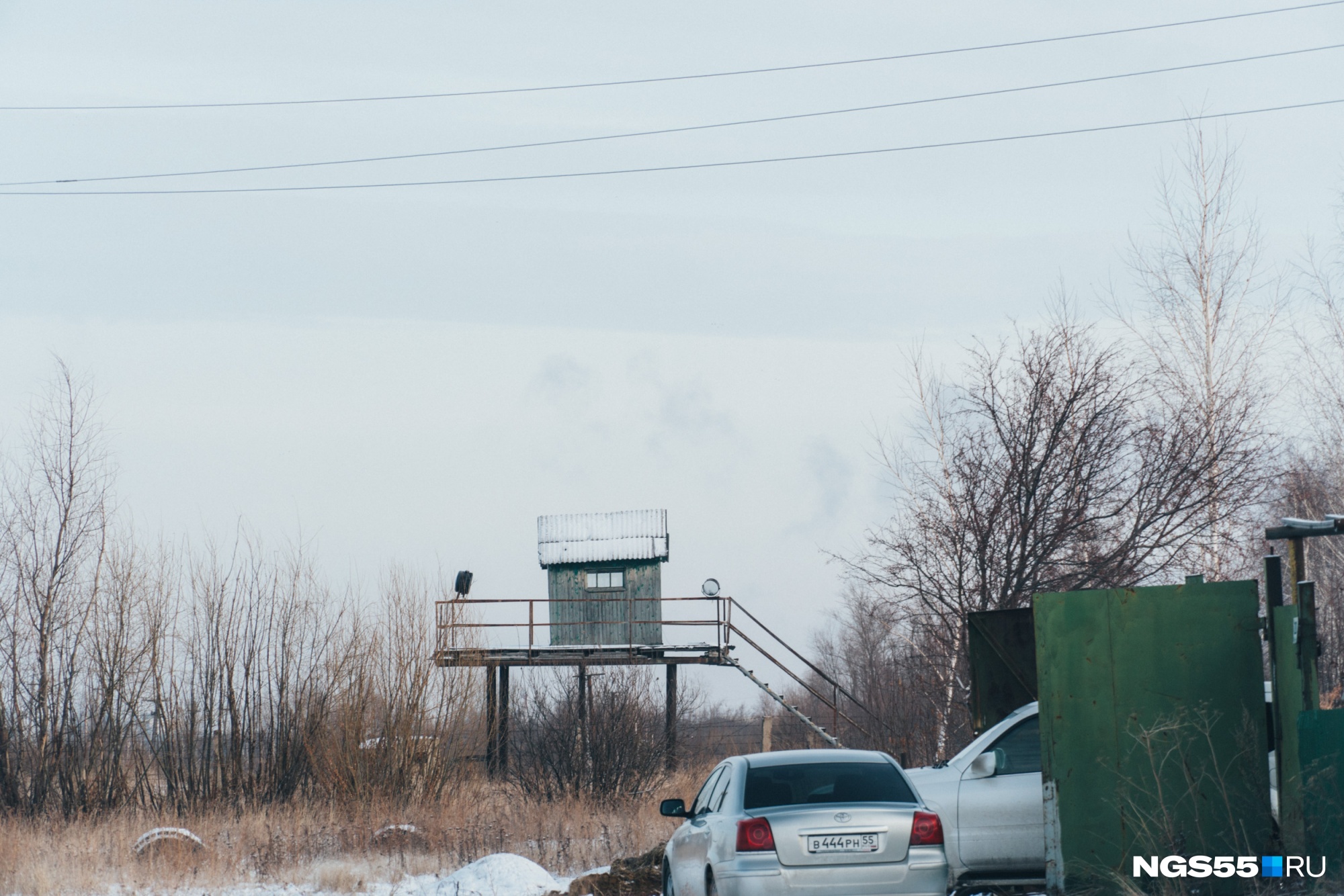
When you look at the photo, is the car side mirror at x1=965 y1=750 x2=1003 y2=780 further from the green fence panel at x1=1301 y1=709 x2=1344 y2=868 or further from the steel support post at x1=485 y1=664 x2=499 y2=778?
the steel support post at x1=485 y1=664 x2=499 y2=778

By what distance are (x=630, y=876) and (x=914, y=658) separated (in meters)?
9.96

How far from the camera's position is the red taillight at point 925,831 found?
8117 mm

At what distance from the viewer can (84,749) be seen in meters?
20.9

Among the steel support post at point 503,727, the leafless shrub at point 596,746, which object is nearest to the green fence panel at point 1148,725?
the leafless shrub at point 596,746

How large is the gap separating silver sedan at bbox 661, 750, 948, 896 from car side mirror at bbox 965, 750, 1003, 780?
1580 millimetres

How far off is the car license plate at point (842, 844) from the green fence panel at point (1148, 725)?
7.04 feet

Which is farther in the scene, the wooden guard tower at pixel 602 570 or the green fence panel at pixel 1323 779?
A: the wooden guard tower at pixel 602 570

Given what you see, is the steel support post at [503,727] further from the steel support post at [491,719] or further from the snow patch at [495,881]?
the snow patch at [495,881]

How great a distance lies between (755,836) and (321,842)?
36.7 feet

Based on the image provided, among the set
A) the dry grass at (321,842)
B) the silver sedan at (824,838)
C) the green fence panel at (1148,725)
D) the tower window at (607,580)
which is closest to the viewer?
the silver sedan at (824,838)

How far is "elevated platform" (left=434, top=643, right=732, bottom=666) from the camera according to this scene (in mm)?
27750

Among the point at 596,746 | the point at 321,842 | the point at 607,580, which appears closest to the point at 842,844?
the point at 321,842

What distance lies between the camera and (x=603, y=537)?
31.0 m

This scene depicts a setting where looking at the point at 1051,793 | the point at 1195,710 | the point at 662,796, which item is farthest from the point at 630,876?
the point at 662,796
